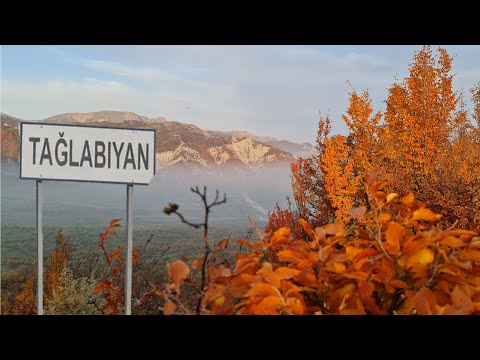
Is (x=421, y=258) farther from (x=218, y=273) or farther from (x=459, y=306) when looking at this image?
(x=218, y=273)

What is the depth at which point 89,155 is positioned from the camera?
9.00 feet

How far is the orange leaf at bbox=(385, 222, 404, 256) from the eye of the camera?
104 cm

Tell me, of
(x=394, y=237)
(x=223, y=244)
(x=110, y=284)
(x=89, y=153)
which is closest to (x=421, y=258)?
(x=394, y=237)

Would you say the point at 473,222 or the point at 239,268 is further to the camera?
the point at 473,222

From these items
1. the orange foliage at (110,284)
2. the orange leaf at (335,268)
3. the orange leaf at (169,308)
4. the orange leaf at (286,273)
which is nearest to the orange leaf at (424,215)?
the orange leaf at (335,268)

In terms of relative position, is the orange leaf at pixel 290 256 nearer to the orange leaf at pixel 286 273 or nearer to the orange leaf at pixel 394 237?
the orange leaf at pixel 286 273

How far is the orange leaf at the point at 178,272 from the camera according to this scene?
0.95 metres

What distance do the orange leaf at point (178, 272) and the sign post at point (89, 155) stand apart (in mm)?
1795

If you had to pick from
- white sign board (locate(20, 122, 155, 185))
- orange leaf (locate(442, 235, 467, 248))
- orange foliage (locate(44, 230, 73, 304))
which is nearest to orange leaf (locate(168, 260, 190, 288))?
orange leaf (locate(442, 235, 467, 248))

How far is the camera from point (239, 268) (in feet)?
3.41

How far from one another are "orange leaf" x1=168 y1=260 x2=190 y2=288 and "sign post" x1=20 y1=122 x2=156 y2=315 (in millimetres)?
1795
